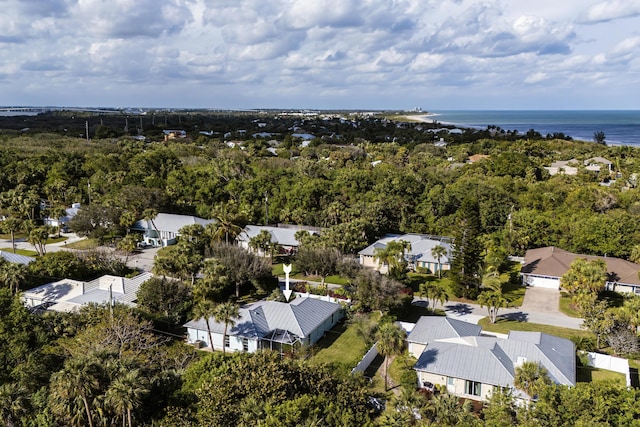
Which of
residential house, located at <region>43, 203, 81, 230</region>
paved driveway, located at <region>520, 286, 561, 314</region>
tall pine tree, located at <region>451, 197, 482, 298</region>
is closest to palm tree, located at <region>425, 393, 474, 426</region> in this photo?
tall pine tree, located at <region>451, 197, 482, 298</region>

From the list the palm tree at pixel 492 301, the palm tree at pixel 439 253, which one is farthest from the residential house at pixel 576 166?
the palm tree at pixel 492 301

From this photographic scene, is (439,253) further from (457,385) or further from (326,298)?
(457,385)

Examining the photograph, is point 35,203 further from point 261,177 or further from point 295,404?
point 295,404

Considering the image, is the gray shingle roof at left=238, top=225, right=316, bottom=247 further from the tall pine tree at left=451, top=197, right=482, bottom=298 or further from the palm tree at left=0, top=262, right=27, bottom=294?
the palm tree at left=0, top=262, right=27, bottom=294

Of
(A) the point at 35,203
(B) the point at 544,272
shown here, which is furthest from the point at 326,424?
(A) the point at 35,203

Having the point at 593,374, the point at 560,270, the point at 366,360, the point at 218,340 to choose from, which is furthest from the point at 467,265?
the point at 218,340

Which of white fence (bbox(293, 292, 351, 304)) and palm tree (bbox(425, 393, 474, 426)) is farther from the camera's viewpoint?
white fence (bbox(293, 292, 351, 304))

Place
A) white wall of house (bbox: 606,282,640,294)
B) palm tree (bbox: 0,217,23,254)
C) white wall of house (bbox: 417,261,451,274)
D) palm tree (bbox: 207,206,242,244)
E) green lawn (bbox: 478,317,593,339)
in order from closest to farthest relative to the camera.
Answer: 1. green lawn (bbox: 478,317,593,339)
2. white wall of house (bbox: 606,282,640,294)
3. white wall of house (bbox: 417,261,451,274)
4. palm tree (bbox: 207,206,242,244)
5. palm tree (bbox: 0,217,23,254)
